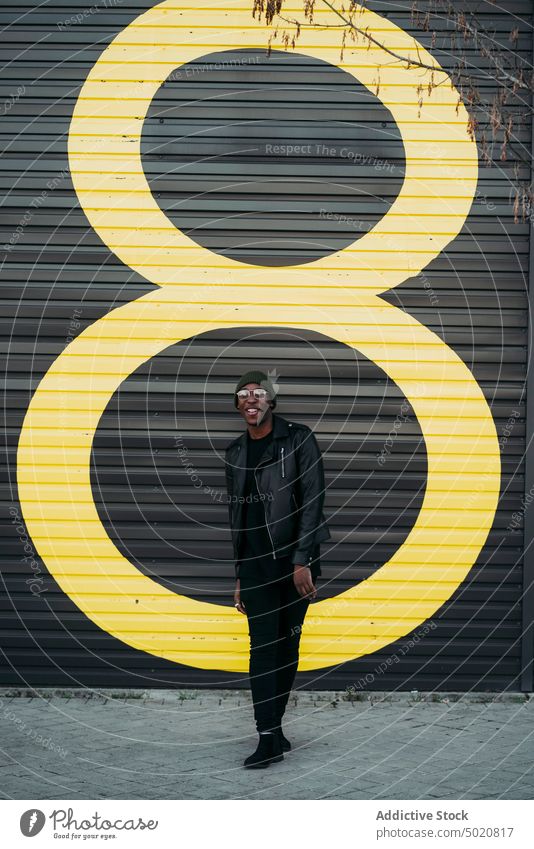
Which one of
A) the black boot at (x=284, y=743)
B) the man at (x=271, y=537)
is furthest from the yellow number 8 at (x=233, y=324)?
the man at (x=271, y=537)

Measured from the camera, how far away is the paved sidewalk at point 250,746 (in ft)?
17.5

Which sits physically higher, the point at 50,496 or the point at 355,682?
the point at 50,496

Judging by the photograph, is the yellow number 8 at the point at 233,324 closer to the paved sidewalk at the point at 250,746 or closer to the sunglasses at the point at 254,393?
the paved sidewalk at the point at 250,746

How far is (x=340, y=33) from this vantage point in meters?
7.14

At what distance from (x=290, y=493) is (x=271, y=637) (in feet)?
2.60

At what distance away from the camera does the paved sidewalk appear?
533 centimetres

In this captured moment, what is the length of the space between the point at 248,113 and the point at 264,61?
371mm

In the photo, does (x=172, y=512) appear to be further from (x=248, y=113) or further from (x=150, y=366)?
(x=248, y=113)

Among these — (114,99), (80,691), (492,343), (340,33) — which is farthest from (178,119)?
(80,691)

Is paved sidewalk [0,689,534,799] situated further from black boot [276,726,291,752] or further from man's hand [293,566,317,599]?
man's hand [293,566,317,599]
